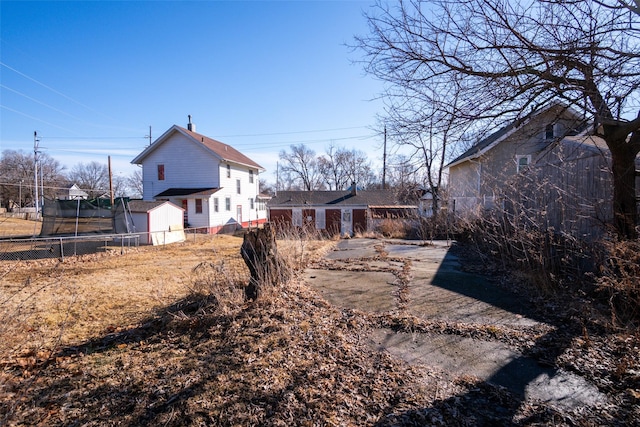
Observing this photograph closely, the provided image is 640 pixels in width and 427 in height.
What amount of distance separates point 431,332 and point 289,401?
6.75 feet

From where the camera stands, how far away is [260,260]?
5.03 meters

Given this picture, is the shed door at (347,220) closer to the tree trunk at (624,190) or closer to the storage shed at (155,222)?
the storage shed at (155,222)

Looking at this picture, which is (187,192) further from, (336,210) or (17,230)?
(17,230)

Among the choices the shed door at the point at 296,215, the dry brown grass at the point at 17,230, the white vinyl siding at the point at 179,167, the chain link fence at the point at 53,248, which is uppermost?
the white vinyl siding at the point at 179,167

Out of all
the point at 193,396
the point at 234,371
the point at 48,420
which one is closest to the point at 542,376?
the point at 234,371

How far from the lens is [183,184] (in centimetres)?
2228

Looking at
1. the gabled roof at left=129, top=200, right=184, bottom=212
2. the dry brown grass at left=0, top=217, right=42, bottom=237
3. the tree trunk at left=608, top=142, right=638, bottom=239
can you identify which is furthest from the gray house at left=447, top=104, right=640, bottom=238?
the dry brown grass at left=0, top=217, right=42, bottom=237

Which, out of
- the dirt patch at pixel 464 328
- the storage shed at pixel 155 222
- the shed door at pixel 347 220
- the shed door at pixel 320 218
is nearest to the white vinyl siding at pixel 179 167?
the storage shed at pixel 155 222

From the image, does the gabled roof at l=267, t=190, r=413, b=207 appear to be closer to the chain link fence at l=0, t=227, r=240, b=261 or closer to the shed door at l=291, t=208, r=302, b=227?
the shed door at l=291, t=208, r=302, b=227

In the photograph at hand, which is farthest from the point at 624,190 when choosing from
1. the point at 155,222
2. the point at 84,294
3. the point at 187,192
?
the point at 187,192

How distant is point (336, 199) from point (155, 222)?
1361 centimetres

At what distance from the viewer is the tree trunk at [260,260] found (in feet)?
16.1

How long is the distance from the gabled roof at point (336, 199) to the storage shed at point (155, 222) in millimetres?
9426

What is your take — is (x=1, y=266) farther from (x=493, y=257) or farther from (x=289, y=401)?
(x=493, y=257)
